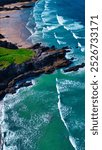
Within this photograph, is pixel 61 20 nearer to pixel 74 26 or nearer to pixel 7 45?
pixel 74 26

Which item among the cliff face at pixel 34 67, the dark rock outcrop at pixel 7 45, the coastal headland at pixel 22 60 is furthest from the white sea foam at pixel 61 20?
the cliff face at pixel 34 67

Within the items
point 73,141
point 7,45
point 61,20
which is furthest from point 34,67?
point 61,20

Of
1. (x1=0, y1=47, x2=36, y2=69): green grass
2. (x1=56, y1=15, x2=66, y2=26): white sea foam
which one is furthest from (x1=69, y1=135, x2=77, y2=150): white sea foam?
(x1=56, y1=15, x2=66, y2=26): white sea foam

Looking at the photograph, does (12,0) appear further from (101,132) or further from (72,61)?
(101,132)

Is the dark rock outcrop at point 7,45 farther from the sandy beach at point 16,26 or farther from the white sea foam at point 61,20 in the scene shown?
the white sea foam at point 61,20

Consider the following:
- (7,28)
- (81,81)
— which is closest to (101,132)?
(81,81)
